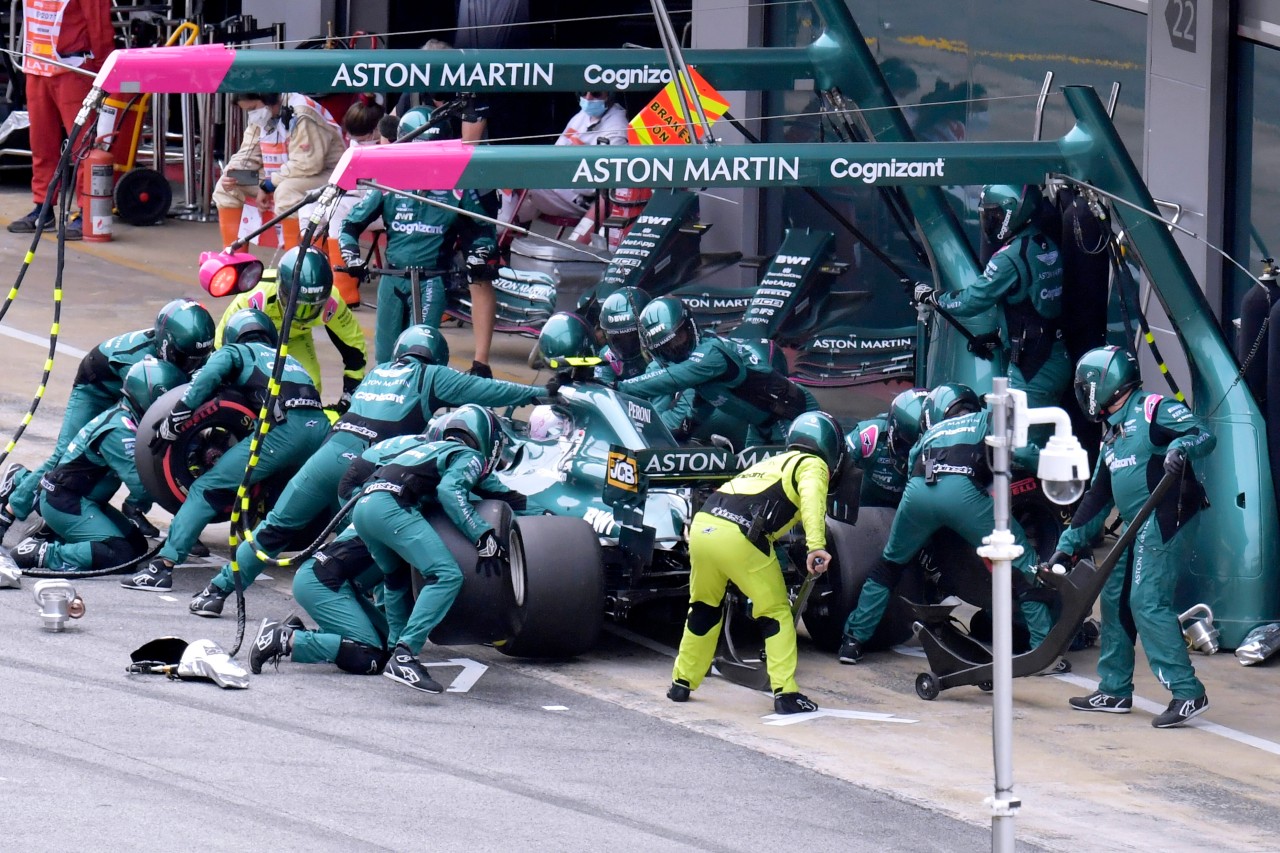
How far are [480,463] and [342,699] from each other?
1.32 m

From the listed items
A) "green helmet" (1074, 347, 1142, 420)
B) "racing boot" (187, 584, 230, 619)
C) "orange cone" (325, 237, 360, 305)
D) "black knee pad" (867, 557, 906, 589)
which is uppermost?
"orange cone" (325, 237, 360, 305)

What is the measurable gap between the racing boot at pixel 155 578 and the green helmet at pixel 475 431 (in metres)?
2.21

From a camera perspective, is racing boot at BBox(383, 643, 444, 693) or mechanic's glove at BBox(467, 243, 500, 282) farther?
mechanic's glove at BBox(467, 243, 500, 282)

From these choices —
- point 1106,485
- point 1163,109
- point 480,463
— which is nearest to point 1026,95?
point 1163,109

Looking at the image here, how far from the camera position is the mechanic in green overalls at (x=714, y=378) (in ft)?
38.7

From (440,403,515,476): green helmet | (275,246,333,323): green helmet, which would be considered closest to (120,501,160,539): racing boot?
(275,246,333,323): green helmet

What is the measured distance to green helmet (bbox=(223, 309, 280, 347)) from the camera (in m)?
12.0

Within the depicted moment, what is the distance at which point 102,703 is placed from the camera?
30.3 feet

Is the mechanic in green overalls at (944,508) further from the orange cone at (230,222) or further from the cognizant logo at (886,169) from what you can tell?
the orange cone at (230,222)

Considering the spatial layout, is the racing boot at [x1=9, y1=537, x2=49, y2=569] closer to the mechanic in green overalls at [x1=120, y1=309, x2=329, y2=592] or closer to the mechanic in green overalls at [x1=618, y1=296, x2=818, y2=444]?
the mechanic in green overalls at [x1=120, y1=309, x2=329, y2=592]

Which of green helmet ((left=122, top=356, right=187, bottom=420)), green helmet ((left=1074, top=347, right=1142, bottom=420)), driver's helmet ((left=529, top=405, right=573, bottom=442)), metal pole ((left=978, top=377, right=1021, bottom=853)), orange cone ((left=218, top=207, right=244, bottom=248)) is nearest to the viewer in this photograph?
metal pole ((left=978, top=377, right=1021, bottom=853))

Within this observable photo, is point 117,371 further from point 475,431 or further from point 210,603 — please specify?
point 475,431

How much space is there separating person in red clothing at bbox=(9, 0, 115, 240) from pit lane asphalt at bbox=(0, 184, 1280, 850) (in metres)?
9.47

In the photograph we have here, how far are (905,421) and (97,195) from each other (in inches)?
454
